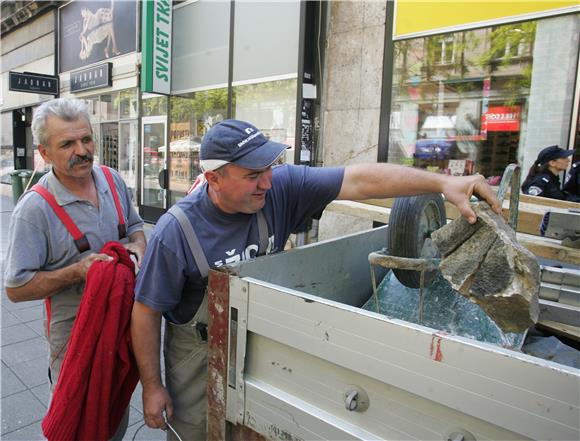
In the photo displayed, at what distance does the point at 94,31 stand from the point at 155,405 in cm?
1339

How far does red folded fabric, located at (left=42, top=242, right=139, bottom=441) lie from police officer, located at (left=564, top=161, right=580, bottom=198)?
474 cm

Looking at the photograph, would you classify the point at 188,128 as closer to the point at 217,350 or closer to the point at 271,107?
the point at 271,107

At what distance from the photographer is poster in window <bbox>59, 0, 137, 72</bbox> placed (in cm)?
1121

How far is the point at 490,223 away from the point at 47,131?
1.92 metres

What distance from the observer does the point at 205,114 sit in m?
9.12

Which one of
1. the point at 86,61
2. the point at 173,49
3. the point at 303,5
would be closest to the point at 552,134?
the point at 303,5

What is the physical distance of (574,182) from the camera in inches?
184

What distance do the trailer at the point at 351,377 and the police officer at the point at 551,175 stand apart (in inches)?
157

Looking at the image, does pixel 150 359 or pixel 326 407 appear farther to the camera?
pixel 150 359

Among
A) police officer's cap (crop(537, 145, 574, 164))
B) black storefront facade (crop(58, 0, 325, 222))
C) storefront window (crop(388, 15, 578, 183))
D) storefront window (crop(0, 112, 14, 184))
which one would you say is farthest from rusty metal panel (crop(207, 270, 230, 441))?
storefront window (crop(0, 112, 14, 184))

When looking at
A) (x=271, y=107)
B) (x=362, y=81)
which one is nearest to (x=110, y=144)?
(x=271, y=107)

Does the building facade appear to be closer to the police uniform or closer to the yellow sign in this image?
the yellow sign

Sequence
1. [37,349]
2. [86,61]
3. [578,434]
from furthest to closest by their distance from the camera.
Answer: [86,61]
[37,349]
[578,434]

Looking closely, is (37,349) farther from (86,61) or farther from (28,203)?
(86,61)
